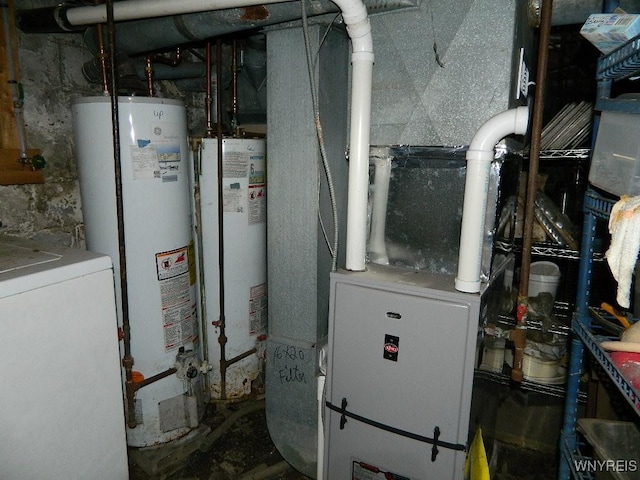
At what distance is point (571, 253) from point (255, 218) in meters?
1.73

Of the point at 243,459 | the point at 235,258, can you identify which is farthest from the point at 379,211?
the point at 243,459

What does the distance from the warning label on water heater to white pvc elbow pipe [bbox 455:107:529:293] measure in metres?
1.47

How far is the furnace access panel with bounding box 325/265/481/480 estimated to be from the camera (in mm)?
1573

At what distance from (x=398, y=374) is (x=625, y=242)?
2.95 feet

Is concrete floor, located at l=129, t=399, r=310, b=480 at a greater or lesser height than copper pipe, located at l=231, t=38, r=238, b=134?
lesser

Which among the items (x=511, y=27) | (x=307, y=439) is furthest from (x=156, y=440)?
(x=511, y=27)

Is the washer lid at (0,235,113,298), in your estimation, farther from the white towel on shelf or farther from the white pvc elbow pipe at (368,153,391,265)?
the white towel on shelf

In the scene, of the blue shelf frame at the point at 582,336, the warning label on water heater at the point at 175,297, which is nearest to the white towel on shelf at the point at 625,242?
the blue shelf frame at the point at 582,336

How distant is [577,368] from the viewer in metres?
1.72

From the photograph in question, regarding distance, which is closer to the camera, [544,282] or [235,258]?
[544,282]

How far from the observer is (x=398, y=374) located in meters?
1.67

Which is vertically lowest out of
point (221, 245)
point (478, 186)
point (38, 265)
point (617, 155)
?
point (221, 245)

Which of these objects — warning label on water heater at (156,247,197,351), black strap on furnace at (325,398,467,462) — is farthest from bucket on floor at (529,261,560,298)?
warning label on water heater at (156,247,197,351)

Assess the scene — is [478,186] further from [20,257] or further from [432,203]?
[20,257]
